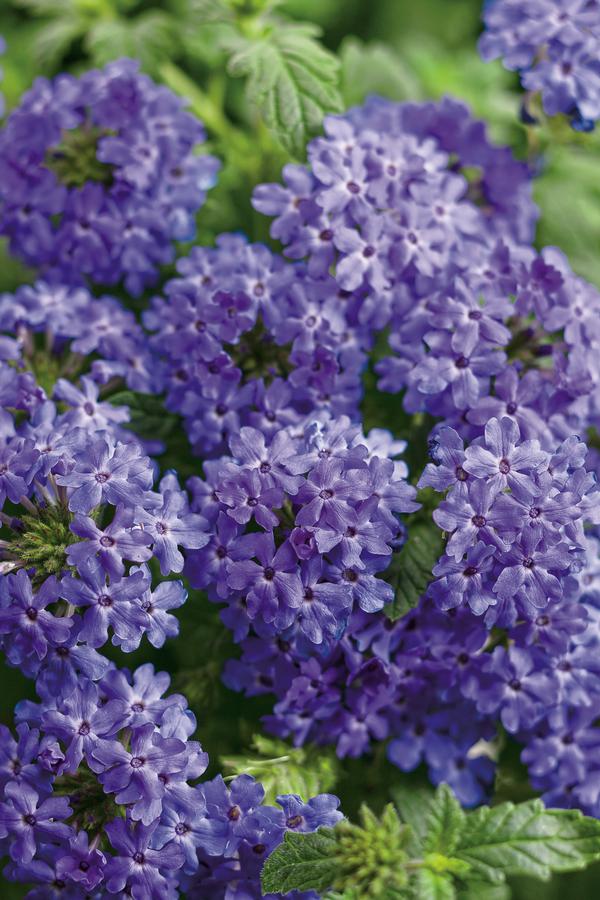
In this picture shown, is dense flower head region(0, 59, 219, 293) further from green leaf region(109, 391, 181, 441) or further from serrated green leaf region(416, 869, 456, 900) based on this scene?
serrated green leaf region(416, 869, 456, 900)

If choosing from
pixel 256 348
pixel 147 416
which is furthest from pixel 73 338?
pixel 256 348

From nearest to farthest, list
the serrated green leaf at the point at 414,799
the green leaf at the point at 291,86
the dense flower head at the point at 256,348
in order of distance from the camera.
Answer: the dense flower head at the point at 256,348 → the serrated green leaf at the point at 414,799 → the green leaf at the point at 291,86

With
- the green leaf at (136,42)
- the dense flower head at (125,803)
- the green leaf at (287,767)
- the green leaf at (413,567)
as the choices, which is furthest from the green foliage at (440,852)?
the green leaf at (136,42)

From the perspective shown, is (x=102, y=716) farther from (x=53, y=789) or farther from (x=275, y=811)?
(x=275, y=811)

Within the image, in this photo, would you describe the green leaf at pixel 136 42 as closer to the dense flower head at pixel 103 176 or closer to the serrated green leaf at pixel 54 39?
the serrated green leaf at pixel 54 39

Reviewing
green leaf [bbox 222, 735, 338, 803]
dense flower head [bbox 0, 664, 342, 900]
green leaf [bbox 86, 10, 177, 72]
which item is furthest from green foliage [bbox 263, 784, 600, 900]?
green leaf [bbox 86, 10, 177, 72]

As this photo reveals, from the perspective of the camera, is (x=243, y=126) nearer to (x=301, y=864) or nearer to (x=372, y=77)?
(x=372, y=77)
